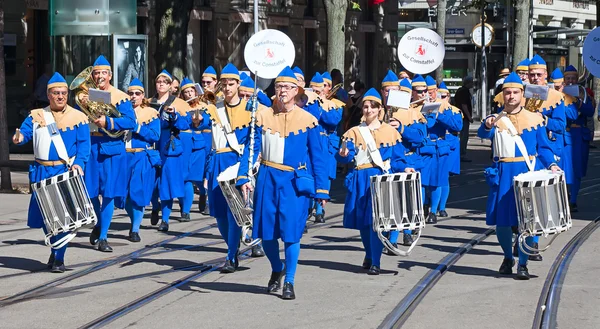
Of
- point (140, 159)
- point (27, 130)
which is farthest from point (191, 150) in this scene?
point (27, 130)

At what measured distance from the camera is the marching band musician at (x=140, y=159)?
1516 centimetres

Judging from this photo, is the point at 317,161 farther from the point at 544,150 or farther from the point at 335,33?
the point at 335,33

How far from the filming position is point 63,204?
39.9 ft

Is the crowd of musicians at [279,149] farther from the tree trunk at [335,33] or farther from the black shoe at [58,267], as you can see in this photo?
the tree trunk at [335,33]

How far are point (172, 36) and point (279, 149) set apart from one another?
13389mm

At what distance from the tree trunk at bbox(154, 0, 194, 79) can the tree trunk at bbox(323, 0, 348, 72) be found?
185 inches

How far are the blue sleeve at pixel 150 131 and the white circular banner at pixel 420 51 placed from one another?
5.91 metres

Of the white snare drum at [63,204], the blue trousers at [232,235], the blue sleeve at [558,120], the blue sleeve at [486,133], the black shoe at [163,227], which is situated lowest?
the black shoe at [163,227]

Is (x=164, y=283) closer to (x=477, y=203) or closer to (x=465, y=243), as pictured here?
(x=465, y=243)

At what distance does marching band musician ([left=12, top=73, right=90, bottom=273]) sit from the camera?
1259 cm

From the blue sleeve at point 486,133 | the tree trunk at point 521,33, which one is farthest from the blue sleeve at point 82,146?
the tree trunk at point 521,33

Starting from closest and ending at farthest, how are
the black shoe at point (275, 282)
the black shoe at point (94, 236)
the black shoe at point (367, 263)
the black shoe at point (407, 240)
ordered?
the black shoe at point (275, 282) → the black shoe at point (367, 263) → the black shoe at point (94, 236) → the black shoe at point (407, 240)

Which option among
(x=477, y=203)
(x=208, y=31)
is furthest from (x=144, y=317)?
(x=208, y=31)

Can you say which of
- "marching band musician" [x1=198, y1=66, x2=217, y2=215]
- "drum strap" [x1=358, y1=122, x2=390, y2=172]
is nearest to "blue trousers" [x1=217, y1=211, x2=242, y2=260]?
"drum strap" [x1=358, y1=122, x2=390, y2=172]
